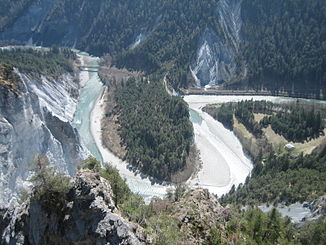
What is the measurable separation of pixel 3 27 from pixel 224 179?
170596 millimetres

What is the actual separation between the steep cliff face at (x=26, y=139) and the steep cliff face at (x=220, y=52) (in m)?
82.8

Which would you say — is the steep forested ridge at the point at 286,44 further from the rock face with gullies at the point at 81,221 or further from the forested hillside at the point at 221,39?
the rock face with gullies at the point at 81,221

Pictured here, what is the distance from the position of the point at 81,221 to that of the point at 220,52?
440ft

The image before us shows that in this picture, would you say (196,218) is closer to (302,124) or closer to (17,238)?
(17,238)

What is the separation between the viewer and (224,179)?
82.8 metres

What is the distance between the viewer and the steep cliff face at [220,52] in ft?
479

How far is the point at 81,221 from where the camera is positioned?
26.3 m

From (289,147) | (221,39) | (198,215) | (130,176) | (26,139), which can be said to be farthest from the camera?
(221,39)

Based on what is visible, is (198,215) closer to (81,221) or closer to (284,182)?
(81,221)

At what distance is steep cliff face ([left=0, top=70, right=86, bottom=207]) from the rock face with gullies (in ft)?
49.1

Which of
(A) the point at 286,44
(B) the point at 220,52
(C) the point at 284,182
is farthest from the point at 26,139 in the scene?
(A) the point at 286,44

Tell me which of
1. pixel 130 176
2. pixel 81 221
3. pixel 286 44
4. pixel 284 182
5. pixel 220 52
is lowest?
pixel 130 176

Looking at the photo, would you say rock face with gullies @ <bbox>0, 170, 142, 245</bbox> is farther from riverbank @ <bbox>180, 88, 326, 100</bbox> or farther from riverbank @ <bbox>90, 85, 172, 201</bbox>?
riverbank @ <bbox>180, 88, 326, 100</bbox>

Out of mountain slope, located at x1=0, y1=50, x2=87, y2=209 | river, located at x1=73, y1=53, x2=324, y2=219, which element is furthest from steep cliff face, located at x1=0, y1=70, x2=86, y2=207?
river, located at x1=73, y1=53, x2=324, y2=219
